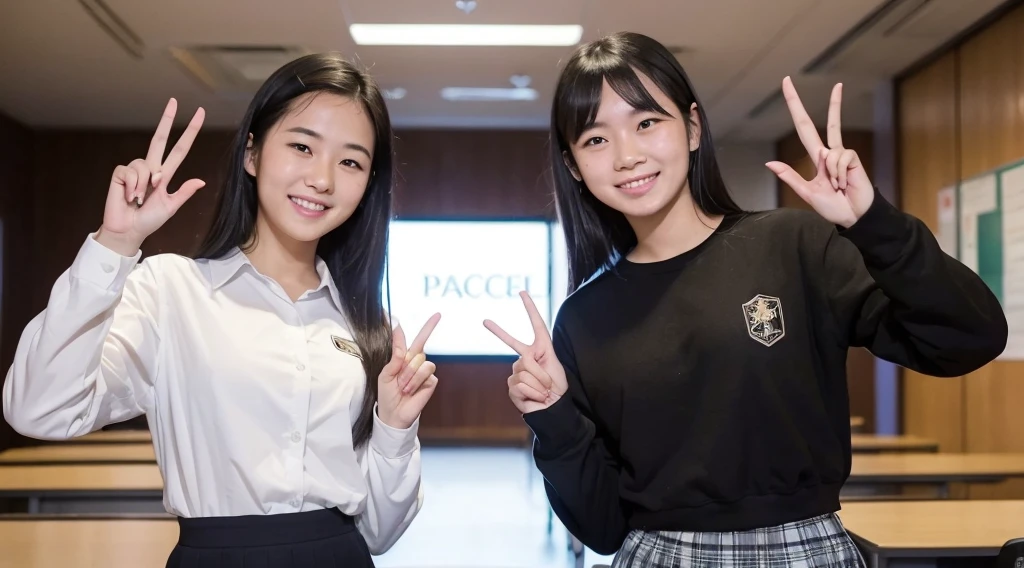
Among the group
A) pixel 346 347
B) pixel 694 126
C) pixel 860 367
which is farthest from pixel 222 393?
pixel 860 367

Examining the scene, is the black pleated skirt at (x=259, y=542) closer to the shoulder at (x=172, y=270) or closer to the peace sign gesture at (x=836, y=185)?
the shoulder at (x=172, y=270)

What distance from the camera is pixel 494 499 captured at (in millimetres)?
5285

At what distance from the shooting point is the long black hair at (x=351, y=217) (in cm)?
139

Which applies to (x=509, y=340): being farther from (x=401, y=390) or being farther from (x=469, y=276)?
(x=469, y=276)

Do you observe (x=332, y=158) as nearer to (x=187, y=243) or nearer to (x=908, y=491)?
(x=908, y=491)

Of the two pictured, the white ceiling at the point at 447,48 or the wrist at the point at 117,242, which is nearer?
the wrist at the point at 117,242

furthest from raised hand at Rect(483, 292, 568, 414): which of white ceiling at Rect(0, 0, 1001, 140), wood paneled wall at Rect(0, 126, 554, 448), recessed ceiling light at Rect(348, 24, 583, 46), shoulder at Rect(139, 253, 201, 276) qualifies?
wood paneled wall at Rect(0, 126, 554, 448)

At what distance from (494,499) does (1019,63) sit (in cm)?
413

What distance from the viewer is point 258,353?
1290 mm

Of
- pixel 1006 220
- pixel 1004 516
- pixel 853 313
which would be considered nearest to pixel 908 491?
pixel 1006 220

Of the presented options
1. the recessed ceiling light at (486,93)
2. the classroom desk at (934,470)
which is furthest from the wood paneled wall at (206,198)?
the classroom desk at (934,470)

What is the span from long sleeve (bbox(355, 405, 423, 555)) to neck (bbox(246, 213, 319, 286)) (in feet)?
1.02

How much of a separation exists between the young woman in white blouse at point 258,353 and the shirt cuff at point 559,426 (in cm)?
23

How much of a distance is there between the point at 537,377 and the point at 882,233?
0.60 metres
